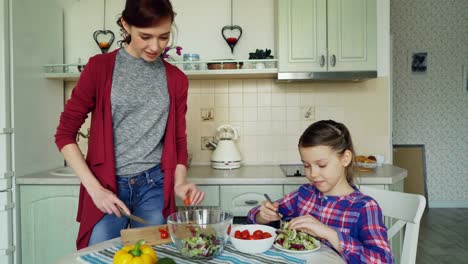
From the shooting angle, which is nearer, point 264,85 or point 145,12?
point 145,12

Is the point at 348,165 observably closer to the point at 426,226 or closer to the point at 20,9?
the point at 20,9

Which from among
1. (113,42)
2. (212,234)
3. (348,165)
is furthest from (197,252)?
(113,42)

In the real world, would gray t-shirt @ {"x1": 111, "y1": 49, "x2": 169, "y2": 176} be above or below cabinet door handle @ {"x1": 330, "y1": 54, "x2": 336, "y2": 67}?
below

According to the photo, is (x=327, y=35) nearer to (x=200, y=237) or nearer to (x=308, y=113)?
(x=308, y=113)

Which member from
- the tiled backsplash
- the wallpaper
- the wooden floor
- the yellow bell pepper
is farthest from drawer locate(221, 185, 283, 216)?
the wallpaper

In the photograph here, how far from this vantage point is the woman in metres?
1.22

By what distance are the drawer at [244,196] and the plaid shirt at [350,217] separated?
703 millimetres

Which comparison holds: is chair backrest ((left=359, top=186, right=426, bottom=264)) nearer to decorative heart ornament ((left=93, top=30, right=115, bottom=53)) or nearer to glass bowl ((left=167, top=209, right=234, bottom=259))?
glass bowl ((left=167, top=209, right=234, bottom=259))

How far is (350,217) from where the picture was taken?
3.83ft

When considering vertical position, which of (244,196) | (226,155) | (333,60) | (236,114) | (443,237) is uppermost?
(333,60)

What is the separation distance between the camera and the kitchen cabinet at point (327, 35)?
7.45 feet

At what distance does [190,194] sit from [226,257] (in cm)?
33

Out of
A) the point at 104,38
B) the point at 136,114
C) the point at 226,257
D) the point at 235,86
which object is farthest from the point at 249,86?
the point at 226,257

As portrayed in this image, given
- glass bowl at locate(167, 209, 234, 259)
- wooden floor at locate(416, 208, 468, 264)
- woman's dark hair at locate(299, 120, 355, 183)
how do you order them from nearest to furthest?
glass bowl at locate(167, 209, 234, 259)
woman's dark hair at locate(299, 120, 355, 183)
wooden floor at locate(416, 208, 468, 264)
